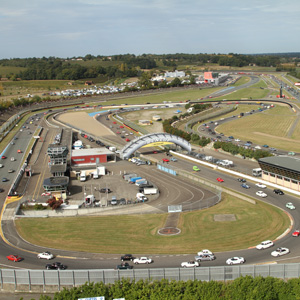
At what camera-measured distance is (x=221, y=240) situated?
34094 millimetres

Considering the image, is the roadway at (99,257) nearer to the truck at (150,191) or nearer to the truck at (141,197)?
the truck at (141,197)

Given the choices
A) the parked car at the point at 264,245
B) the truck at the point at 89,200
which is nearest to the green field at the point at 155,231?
the parked car at the point at 264,245

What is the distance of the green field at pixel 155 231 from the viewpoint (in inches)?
1320

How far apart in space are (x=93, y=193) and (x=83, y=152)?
1572 centimetres

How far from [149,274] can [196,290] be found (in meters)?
3.34

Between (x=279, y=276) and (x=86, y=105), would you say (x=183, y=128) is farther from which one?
(x=279, y=276)

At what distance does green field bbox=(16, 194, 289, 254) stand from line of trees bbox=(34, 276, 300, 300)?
794 centimetres

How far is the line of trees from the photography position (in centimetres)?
2364

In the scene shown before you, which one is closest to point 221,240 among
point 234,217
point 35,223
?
point 234,217

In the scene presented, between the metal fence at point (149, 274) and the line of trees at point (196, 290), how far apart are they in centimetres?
102

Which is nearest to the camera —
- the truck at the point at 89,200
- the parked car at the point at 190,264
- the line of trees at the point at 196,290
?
the line of trees at the point at 196,290

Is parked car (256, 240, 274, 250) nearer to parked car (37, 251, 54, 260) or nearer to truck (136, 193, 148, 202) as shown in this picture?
truck (136, 193, 148, 202)

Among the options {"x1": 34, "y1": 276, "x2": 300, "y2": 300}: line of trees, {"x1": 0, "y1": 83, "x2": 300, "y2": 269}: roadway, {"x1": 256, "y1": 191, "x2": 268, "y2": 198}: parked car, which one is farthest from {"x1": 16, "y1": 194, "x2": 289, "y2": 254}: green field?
{"x1": 34, "y1": 276, "x2": 300, "y2": 300}: line of trees

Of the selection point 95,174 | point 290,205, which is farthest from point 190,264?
point 95,174
